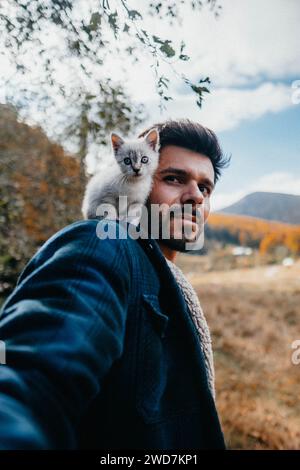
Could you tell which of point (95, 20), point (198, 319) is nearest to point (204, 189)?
point (198, 319)

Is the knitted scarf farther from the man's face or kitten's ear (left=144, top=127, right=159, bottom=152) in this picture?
kitten's ear (left=144, top=127, right=159, bottom=152)

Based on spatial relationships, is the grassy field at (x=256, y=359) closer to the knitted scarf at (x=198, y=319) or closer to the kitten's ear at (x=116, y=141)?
the knitted scarf at (x=198, y=319)

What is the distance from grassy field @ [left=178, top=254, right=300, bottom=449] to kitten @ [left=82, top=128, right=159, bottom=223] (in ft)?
10.7

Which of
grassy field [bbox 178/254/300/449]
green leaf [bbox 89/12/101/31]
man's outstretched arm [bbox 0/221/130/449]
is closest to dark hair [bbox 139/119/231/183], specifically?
green leaf [bbox 89/12/101/31]

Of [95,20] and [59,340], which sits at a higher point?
[95,20]

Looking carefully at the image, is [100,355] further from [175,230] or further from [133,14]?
[133,14]

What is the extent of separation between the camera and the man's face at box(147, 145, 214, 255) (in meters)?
1.55

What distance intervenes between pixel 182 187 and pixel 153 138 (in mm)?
502

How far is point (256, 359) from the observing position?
6.68 m

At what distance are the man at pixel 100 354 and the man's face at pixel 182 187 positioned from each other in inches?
18.8

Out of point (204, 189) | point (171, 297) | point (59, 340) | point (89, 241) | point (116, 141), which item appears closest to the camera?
point (59, 340)

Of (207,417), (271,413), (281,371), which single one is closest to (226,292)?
(281,371)

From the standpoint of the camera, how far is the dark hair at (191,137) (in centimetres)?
181

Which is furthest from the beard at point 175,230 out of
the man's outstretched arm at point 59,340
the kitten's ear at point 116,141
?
the kitten's ear at point 116,141
